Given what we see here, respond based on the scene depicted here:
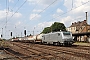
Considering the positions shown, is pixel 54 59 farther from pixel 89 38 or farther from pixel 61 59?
pixel 89 38

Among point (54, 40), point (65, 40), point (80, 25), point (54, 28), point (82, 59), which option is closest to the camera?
point (82, 59)

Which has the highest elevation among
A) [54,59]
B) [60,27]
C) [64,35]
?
[60,27]

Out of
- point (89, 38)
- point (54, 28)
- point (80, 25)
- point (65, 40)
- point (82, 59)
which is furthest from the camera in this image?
point (54, 28)

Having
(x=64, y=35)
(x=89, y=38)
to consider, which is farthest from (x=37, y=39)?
(x=64, y=35)

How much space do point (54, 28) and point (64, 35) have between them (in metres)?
84.8

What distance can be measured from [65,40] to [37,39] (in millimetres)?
25266

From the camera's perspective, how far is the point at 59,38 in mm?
31828

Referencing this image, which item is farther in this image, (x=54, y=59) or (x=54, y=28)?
(x=54, y=28)

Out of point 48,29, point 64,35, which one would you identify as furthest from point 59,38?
point 48,29

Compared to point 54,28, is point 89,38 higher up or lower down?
lower down

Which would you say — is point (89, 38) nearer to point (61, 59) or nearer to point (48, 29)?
point (61, 59)

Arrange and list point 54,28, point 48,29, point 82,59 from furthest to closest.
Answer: point 48,29 < point 54,28 < point 82,59

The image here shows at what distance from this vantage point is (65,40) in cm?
3030

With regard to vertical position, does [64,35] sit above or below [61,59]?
above
